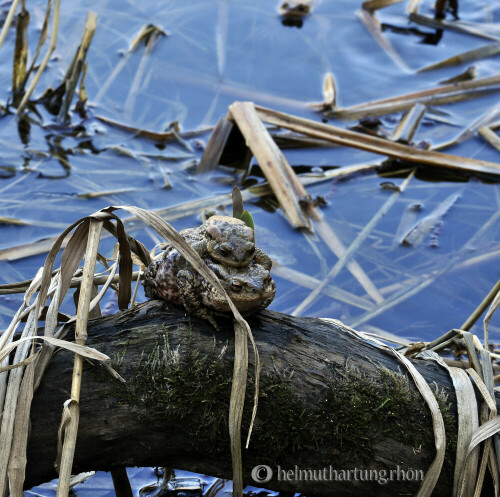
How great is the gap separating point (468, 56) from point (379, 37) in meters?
1.03

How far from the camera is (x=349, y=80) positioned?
744 cm

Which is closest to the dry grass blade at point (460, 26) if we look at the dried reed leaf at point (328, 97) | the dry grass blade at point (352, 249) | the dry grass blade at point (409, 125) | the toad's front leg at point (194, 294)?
the dried reed leaf at point (328, 97)

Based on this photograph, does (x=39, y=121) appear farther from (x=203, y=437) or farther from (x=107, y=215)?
(x=203, y=437)

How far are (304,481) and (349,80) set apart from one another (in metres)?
5.62

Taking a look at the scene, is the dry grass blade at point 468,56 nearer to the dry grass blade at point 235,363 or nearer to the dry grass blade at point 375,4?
the dry grass blade at point 375,4

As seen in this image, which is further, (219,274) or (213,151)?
(213,151)

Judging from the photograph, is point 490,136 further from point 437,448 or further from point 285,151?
point 437,448

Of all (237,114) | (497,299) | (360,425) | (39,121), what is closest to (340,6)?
(237,114)

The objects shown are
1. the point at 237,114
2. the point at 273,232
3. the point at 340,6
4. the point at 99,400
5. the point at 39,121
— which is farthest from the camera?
the point at 340,6

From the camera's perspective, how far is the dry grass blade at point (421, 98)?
22.2 ft

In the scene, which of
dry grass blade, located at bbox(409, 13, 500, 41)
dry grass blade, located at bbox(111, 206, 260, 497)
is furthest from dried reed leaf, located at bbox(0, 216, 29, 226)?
dry grass blade, located at bbox(409, 13, 500, 41)

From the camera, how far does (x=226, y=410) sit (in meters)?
2.48

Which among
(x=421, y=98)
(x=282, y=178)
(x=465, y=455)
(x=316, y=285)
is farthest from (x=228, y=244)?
(x=421, y=98)

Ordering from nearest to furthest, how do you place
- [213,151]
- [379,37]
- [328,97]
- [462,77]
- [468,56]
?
[213,151], [328,97], [462,77], [468,56], [379,37]
